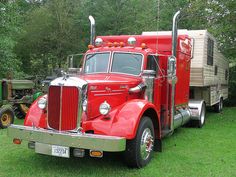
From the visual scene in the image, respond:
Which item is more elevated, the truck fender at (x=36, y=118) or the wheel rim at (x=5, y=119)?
the truck fender at (x=36, y=118)

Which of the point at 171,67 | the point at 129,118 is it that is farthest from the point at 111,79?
the point at 171,67

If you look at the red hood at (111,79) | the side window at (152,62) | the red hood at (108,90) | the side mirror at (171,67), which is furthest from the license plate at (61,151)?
the side mirror at (171,67)

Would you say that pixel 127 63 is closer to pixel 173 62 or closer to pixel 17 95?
pixel 173 62

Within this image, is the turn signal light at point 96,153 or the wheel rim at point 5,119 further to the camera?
the wheel rim at point 5,119

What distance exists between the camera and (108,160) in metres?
7.16

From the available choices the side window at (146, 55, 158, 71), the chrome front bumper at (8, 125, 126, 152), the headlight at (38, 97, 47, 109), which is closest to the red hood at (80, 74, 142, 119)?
the side window at (146, 55, 158, 71)

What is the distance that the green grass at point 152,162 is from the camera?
641cm

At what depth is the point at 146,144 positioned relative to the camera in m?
6.76

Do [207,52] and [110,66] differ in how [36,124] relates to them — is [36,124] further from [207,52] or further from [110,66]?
[207,52]

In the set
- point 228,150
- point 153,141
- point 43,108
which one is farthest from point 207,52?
point 43,108

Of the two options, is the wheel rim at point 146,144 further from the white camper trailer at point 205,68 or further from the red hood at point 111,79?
the white camper trailer at point 205,68

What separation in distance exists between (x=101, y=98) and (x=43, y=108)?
110 centimetres

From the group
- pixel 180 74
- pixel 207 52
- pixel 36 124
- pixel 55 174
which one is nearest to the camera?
pixel 55 174

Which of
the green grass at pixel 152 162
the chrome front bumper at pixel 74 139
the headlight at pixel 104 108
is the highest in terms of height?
the headlight at pixel 104 108
